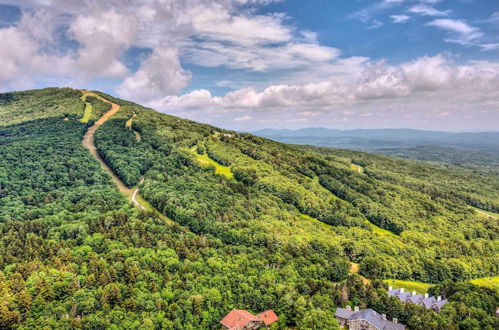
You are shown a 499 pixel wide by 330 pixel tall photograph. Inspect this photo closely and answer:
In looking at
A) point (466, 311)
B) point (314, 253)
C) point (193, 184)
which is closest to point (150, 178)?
point (193, 184)

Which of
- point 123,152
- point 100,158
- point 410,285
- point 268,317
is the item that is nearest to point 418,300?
point 410,285

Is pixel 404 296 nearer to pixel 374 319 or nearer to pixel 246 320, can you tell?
pixel 374 319

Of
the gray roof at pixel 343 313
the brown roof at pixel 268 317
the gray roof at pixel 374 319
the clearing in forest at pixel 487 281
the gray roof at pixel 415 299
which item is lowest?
the clearing in forest at pixel 487 281

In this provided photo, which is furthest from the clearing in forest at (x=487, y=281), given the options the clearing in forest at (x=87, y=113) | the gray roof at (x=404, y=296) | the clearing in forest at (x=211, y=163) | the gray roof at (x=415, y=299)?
the clearing in forest at (x=87, y=113)

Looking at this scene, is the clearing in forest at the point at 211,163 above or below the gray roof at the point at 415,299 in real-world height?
above

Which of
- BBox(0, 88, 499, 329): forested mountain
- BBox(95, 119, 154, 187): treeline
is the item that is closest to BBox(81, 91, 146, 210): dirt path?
BBox(95, 119, 154, 187): treeline

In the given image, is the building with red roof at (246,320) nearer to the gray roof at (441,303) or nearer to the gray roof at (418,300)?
the gray roof at (418,300)

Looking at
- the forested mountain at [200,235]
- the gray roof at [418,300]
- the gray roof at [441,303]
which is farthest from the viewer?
the gray roof at [418,300]
